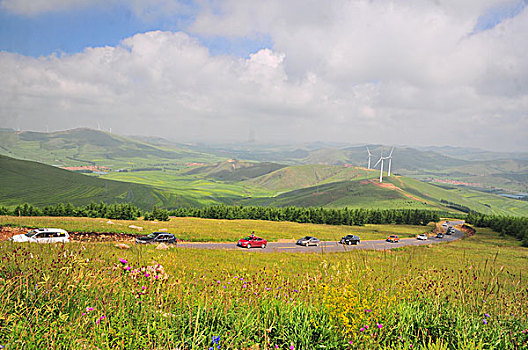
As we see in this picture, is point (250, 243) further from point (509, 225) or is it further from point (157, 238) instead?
point (509, 225)

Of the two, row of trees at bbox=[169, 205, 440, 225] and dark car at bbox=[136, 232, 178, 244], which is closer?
dark car at bbox=[136, 232, 178, 244]

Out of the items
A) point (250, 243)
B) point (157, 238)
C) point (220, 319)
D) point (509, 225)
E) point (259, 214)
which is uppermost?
point (220, 319)

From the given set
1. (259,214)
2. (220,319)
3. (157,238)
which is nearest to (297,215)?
(259,214)

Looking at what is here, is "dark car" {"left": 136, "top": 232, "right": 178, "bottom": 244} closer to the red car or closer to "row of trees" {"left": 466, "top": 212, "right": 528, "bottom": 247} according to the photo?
the red car

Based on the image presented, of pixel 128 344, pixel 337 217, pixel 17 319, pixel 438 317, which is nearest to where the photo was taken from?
pixel 128 344

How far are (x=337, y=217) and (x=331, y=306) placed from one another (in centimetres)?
9228

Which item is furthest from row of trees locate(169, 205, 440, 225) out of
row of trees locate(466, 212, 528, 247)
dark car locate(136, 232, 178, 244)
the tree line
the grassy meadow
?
the grassy meadow

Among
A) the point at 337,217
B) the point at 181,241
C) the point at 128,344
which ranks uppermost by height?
the point at 128,344

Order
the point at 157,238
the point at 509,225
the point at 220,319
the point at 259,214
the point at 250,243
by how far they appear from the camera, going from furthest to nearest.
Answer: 1. the point at 259,214
2. the point at 509,225
3. the point at 250,243
4. the point at 157,238
5. the point at 220,319

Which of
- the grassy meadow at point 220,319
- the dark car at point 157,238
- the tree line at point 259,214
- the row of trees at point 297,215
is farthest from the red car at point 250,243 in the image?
the row of trees at point 297,215

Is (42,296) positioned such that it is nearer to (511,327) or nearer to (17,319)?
(17,319)

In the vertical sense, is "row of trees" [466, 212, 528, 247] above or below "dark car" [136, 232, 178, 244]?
below

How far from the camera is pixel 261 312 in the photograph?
5.70m

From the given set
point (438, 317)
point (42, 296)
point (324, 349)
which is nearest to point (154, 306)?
point (42, 296)
